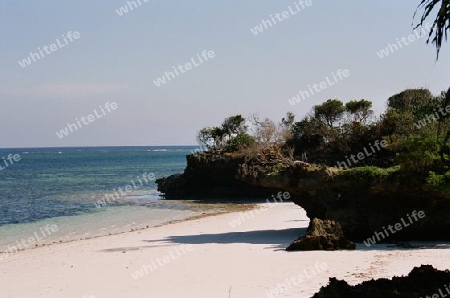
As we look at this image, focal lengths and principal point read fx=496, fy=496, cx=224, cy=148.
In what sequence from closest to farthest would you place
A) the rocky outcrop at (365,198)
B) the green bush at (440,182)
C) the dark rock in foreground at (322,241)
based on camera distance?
the green bush at (440,182), the dark rock in foreground at (322,241), the rocky outcrop at (365,198)

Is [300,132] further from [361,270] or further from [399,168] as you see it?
[361,270]

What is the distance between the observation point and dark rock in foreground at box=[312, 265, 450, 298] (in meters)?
7.25

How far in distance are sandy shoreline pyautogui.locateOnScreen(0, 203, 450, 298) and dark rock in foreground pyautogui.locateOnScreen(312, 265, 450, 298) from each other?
263 centimetres

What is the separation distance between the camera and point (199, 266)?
13.9 metres

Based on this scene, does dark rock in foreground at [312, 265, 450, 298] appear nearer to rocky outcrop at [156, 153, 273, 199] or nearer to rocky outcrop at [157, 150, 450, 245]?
rocky outcrop at [157, 150, 450, 245]

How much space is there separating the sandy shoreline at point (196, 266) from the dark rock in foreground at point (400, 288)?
2.63 m

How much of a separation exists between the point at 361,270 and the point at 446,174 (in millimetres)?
5115

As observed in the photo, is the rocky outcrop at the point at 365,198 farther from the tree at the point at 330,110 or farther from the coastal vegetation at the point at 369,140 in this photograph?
the tree at the point at 330,110

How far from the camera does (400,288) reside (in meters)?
7.57

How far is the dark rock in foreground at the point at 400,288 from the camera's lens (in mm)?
7254

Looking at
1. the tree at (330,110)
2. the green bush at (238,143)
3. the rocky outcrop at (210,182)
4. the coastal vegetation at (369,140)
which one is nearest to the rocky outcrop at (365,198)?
the coastal vegetation at (369,140)

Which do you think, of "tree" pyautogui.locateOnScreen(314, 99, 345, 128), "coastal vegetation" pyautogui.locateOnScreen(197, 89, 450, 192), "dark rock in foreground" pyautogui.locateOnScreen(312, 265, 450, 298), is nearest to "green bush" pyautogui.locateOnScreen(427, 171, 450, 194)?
"coastal vegetation" pyautogui.locateOnScreen(197, 89, 450, 192)

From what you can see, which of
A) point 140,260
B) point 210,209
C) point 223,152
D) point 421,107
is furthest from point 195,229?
point 223,152

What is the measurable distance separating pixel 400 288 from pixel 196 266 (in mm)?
7324
